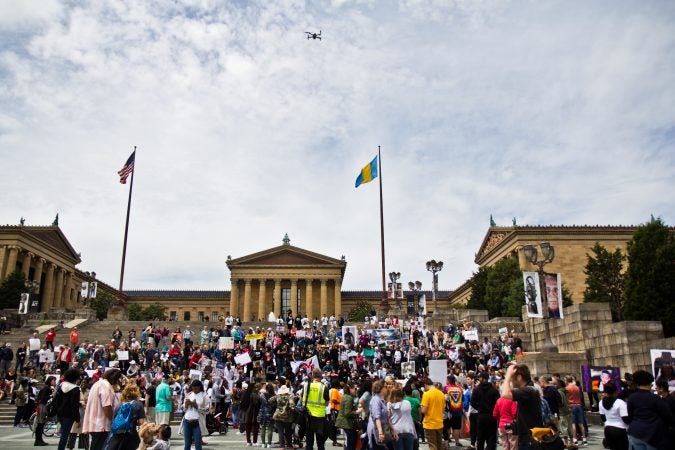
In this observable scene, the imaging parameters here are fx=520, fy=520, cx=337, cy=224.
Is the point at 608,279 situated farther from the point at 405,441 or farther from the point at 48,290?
the point at 48,290

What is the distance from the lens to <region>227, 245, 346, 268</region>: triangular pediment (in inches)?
3250

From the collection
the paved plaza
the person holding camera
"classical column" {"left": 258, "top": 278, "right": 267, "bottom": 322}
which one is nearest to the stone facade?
"classical column" {"left": 258, "top": 278, "right": 267, "bottom": 322}

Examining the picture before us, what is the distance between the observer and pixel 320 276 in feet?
273

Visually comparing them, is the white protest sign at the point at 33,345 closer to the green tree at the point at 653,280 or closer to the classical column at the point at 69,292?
the green tree at the point at 653,280

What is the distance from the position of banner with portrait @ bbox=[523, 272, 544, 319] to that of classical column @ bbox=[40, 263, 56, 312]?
72156 mm

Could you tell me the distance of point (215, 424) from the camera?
659 inches

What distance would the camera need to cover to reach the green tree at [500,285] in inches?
1965

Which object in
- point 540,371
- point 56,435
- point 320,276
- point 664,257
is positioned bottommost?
point 56,435

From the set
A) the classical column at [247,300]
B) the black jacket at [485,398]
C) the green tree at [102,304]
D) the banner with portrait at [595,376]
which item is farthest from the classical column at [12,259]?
the black jacket at [485,398]

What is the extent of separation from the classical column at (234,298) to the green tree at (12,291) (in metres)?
31.1

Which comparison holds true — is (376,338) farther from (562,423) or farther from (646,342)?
(562,423)

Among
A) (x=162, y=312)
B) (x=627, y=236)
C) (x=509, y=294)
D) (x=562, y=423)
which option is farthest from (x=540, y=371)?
(x=162, y=312)

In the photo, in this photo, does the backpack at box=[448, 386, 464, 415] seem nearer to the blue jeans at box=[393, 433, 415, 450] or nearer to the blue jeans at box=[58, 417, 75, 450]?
the blue jeans at box=[393, 433, 415, 450]

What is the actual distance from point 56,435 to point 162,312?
2967 inches
